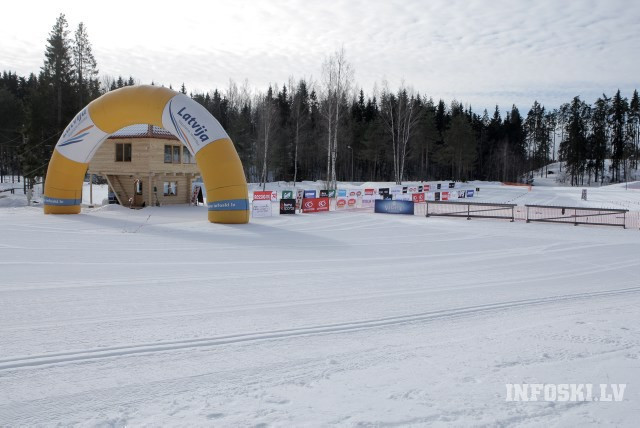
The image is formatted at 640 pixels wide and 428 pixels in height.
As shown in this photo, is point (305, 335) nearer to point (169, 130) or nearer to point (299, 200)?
point (169, 130)

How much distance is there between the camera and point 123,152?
27.5 meters

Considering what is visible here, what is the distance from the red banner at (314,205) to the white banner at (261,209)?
262cm

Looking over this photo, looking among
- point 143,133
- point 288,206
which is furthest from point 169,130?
point 288,206

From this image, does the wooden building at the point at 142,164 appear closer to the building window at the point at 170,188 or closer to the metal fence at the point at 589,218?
the building window at the point at 170,188

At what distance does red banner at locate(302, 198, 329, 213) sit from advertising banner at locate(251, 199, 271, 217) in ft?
8.62

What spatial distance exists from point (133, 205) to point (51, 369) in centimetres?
2321

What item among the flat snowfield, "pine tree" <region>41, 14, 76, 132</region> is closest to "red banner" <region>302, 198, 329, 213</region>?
the flat snowfield

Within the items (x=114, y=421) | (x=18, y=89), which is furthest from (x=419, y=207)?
(x=18, y=89)

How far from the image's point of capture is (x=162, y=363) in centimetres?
531

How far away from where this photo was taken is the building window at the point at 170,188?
1125 inches

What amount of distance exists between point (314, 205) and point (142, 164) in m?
9.82

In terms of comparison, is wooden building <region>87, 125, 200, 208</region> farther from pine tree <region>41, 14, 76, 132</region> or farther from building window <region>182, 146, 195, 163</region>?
pine tree <region>41, 14, 76, 132</region>

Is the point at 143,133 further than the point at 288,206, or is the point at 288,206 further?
the point at 143,133

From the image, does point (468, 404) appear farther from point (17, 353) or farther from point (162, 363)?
point (17, 353)
